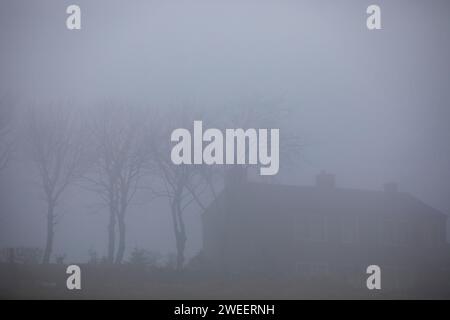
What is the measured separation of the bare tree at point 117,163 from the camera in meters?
4.78

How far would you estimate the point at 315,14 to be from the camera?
4906 mm

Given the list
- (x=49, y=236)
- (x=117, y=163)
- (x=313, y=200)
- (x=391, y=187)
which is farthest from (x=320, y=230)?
(x=49, y=236)

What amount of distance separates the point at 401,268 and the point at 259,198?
3.94ft

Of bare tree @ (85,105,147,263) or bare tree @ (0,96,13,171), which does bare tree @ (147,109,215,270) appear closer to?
bare tree @ (85,105,147,263)

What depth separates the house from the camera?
4.81m

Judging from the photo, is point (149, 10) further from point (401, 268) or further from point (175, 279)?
point (401, 268)

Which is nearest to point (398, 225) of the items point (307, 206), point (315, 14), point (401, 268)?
point (401, 268)

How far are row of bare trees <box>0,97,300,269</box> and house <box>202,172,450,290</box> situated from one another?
0.24 meters

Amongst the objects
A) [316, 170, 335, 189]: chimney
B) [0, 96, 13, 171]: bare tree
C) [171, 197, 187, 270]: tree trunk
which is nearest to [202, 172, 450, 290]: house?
[316, 170, 335, 189]: chimney

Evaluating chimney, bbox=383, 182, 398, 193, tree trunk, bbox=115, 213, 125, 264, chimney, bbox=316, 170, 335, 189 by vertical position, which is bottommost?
tree trunk, bbox=115, 213, 125, 264

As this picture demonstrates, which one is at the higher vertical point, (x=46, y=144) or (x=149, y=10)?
(x=149, y=10)

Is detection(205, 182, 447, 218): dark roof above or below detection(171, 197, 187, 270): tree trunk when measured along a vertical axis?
above

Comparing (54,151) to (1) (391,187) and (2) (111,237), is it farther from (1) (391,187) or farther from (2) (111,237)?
(1) (391,187)

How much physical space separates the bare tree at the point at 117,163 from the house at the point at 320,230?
0.62 meters
